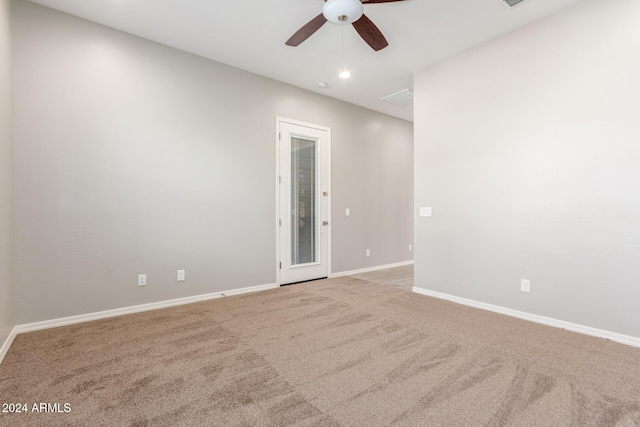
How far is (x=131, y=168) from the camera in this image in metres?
3.24

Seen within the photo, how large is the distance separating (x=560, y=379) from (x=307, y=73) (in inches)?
162

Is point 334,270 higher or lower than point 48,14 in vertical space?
lower

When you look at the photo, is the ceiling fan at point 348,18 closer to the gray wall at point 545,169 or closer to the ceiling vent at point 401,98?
the gray wall at point 545,169

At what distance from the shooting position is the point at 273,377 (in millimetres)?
1948

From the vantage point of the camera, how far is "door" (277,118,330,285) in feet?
14.6

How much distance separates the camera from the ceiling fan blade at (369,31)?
2344 millimetres

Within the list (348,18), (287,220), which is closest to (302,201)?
(287,220)

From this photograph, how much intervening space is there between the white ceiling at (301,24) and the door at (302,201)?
37.9 inches

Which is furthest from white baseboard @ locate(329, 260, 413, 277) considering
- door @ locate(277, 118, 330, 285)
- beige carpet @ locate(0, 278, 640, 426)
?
beige carpet @ locate(0, 278, 640, 426)

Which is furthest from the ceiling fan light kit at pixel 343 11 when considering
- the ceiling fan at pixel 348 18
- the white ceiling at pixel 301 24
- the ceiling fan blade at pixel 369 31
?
the white ceiling at pixel 301 24

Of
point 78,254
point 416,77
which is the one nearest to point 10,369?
point 78,254

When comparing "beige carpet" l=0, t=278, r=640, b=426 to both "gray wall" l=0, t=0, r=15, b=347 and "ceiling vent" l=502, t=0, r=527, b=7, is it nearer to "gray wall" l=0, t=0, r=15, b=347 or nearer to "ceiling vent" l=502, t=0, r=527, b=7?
"gray wall" l=0, t=0, r=15, b=347

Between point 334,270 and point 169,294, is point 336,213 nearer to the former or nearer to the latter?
point 334,270

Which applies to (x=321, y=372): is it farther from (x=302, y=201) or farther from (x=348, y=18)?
(x=302, y=201)
